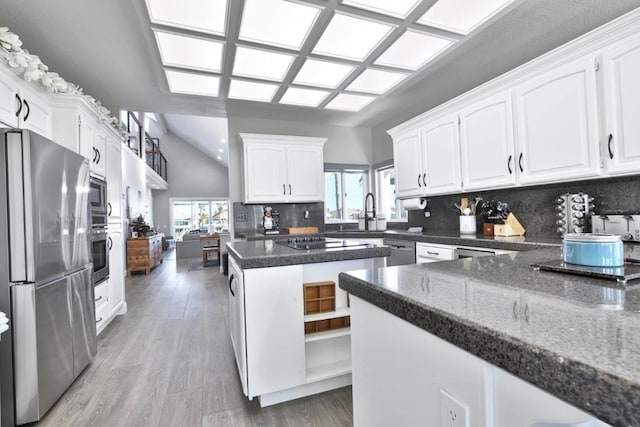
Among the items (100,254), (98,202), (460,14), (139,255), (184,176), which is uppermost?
(184,176)

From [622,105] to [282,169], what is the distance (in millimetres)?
3313

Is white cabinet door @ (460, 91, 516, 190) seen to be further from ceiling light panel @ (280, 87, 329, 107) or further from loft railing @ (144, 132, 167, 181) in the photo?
loft railing @ (144, 132, 167, 181)

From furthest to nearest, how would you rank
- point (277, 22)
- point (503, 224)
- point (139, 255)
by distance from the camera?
point (139, 255)
point (503, 224)
point (277, 22)

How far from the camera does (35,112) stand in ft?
7.59

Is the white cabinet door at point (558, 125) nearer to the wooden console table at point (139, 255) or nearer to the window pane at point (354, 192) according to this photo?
the window pane at point (354, 192)

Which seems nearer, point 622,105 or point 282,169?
point 622,105

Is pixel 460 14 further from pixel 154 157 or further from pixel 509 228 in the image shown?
pixel 154 157

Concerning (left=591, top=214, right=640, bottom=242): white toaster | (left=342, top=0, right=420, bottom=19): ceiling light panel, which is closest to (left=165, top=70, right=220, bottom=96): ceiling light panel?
(left=342, top=0, right=420, bottom=19): ceiling light panel

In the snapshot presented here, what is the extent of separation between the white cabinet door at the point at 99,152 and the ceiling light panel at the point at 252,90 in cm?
139

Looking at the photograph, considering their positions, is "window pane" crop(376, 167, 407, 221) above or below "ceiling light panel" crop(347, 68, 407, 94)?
below

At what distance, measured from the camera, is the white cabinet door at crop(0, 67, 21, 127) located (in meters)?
1.90

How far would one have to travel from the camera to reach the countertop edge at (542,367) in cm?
29

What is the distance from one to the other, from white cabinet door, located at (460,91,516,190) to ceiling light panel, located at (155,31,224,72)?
2.27m

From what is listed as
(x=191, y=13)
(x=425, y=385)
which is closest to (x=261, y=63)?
(x=191, y=13)
